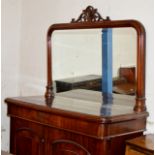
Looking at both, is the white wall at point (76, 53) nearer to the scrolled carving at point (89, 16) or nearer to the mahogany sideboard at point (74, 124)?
the scrolled carving at point (89, 16)

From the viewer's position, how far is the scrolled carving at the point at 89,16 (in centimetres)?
231

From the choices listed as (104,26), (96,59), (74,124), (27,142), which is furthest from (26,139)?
(104,26)

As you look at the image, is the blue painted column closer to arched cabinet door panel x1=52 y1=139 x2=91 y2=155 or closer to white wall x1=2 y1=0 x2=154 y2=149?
white wall x1=2 y1=0 x2=154 y2=149

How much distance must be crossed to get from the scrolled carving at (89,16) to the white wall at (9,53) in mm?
838

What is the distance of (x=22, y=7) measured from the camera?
3.05m

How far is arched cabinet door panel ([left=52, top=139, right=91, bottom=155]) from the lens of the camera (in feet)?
6.01

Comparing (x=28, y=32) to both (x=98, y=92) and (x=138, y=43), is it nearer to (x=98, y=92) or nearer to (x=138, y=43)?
(x=98, y=92)

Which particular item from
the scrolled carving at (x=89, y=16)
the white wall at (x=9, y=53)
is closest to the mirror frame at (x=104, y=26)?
the scrolled carving at (x=89, y=16)

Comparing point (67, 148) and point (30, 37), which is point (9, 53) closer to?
point (30, 37)

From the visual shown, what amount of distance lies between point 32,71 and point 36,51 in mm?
198

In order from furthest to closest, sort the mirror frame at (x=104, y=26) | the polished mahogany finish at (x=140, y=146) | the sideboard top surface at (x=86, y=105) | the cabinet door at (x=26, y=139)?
the cabinet door at (x=26, y=139) → the mirror frame at (x=104, y=26) → the sideboard top surface at (x=86, y=105) → the polished mahogany finish at (x=140, y=146)

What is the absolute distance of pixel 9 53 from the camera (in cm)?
304

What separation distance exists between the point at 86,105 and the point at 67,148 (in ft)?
0.98

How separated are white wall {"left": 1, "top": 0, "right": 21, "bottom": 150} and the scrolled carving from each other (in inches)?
33.0
